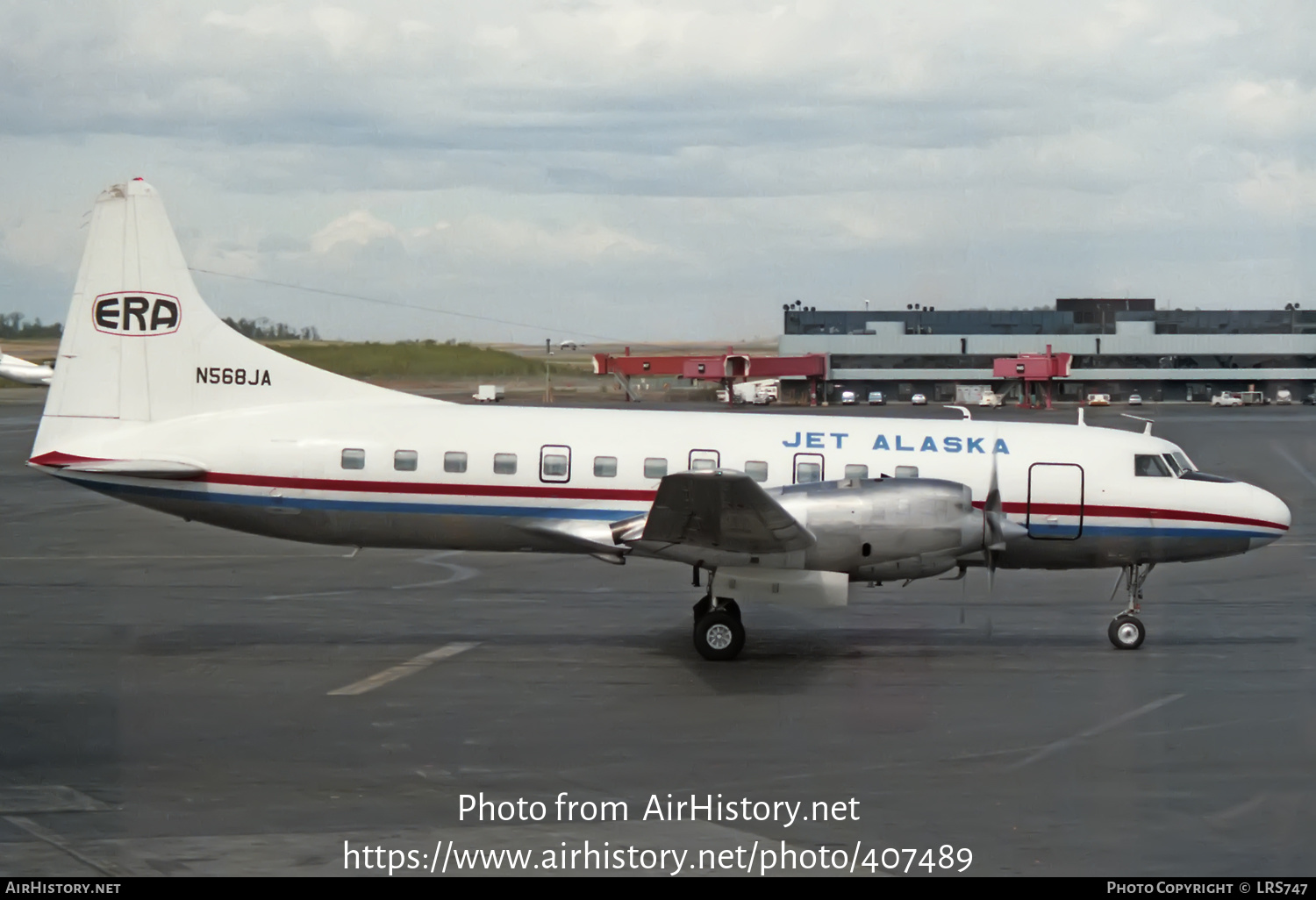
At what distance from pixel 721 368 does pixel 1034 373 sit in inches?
1300

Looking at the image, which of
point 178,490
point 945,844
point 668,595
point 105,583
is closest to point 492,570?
point 668,595

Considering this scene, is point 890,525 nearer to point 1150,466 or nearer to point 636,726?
point 636,726

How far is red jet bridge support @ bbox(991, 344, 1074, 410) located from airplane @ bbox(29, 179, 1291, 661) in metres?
79.4

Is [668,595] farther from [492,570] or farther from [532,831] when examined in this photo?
[532,831]

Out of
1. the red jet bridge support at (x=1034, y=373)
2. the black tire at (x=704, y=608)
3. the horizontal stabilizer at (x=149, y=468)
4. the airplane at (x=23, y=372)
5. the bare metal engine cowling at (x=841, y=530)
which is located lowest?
the black tire at (x=704, y=608)

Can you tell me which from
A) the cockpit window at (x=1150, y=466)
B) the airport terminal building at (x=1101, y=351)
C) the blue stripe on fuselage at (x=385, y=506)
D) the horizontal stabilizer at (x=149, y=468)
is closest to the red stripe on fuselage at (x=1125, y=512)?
the cockpit window at (x=1150, y=466)

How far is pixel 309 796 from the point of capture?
1214 centimetres

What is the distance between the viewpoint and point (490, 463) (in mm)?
19562

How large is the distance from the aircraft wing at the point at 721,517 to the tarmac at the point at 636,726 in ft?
5.64

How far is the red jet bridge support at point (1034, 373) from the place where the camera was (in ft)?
332

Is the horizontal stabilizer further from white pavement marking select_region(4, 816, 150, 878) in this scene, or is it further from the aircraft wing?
white pavement marking select_region(4, 816, 150, 878)

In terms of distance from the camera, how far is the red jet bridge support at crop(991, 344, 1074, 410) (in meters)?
101

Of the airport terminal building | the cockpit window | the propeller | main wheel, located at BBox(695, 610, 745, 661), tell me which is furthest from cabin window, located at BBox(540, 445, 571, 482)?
the airport terminal building

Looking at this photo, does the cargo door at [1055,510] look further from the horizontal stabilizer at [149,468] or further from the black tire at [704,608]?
the horizontal stabilizer at [149,468]
